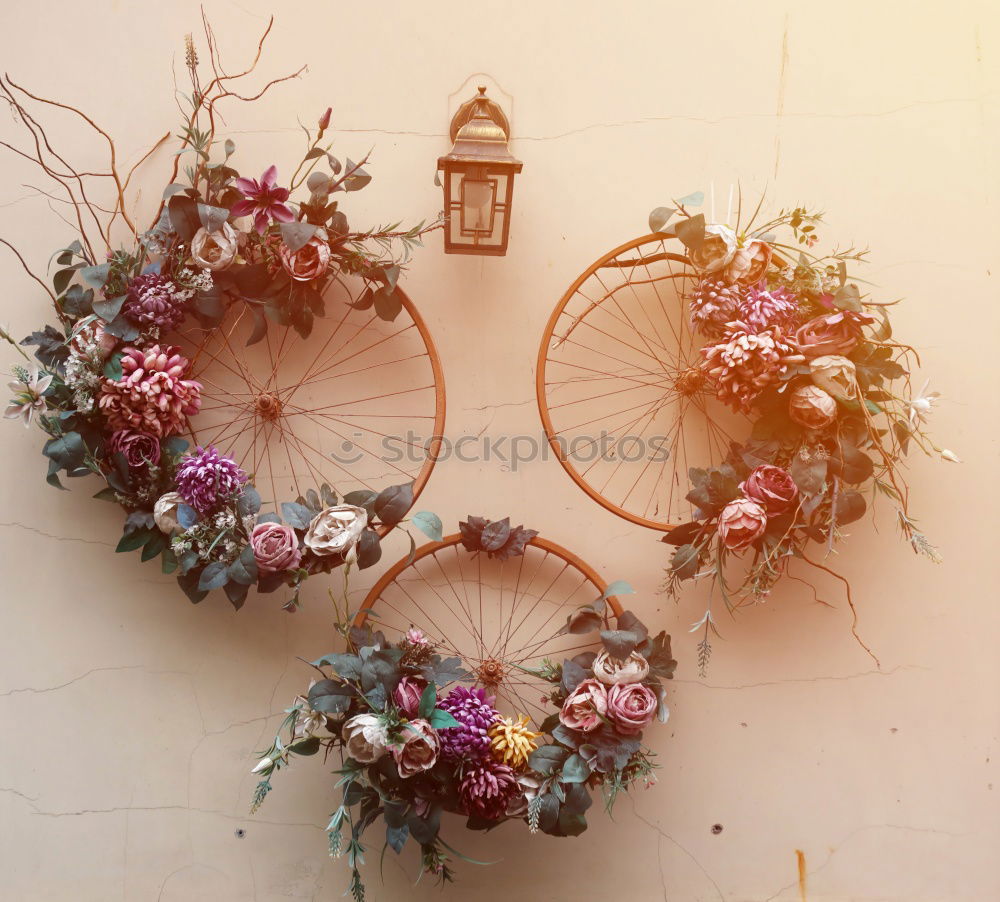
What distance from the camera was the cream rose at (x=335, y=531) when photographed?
4.66ft

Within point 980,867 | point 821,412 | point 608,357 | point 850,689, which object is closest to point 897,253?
point 821,412

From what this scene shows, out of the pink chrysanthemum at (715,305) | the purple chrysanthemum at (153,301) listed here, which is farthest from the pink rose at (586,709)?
the purple chrysanthemum at (153,301)

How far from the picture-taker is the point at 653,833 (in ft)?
5.30

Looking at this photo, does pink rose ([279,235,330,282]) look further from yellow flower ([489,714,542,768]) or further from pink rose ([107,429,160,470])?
yellow flower ([489,714,542,768])

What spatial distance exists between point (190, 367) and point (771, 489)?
109 centimetres

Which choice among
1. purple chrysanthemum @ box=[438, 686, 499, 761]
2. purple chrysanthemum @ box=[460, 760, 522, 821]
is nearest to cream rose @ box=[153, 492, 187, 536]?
purple chrysanthemum @ box=[438, 686, 499, 761]

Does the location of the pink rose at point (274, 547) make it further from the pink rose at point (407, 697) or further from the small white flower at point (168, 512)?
the pink rose at point (407, 697)

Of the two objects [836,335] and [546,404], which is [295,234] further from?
[836,335]

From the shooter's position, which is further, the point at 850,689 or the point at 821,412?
the point at 850,689

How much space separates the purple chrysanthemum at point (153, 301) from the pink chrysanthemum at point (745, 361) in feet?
3.16

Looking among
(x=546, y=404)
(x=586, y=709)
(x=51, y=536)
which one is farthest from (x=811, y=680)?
(x=51, y=536)

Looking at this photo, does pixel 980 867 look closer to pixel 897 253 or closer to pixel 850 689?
pixel 850 689

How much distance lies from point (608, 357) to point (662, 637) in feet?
1.83

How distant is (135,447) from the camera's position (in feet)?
4.91
